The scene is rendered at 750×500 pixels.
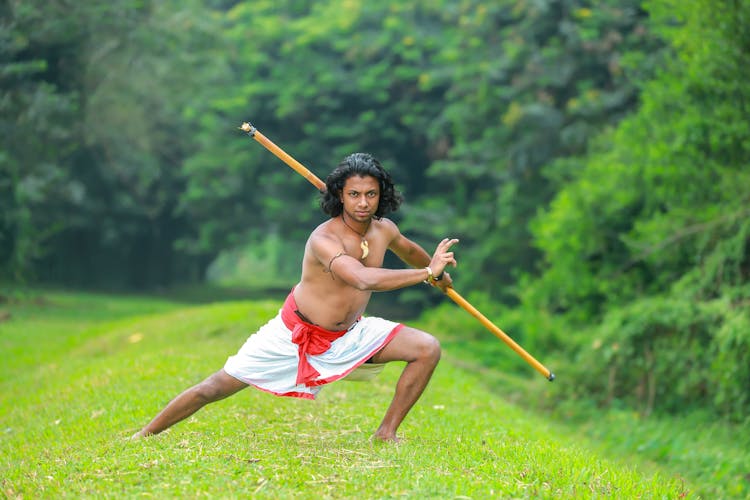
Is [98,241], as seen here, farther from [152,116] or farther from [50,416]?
[50,416]

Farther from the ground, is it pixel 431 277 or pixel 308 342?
pixel 431 277

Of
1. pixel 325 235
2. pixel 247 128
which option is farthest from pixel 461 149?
pixel 325 235

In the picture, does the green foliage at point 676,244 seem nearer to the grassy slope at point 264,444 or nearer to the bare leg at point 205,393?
the grassy slope at point 264,444

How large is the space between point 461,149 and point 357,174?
18.3 meters

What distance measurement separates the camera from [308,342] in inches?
255

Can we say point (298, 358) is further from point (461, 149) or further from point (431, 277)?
point (461, 149)

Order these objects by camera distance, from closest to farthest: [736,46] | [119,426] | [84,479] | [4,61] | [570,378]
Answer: [84,479]
[119,426]
[736,46]
[570,378]
[4,61]

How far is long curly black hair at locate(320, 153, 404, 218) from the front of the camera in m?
6.46

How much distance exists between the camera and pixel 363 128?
28969 millimetres

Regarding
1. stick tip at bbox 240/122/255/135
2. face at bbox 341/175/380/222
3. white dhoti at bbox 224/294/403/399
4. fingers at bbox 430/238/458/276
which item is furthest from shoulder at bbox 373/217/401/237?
stick tip at bbox 240/122/255/135

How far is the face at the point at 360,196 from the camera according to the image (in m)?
6.43

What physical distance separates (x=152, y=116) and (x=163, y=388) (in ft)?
64.1

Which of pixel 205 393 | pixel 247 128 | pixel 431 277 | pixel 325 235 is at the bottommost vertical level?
pixel 205 393

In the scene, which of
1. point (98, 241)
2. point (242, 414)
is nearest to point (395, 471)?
point (242, 414)
